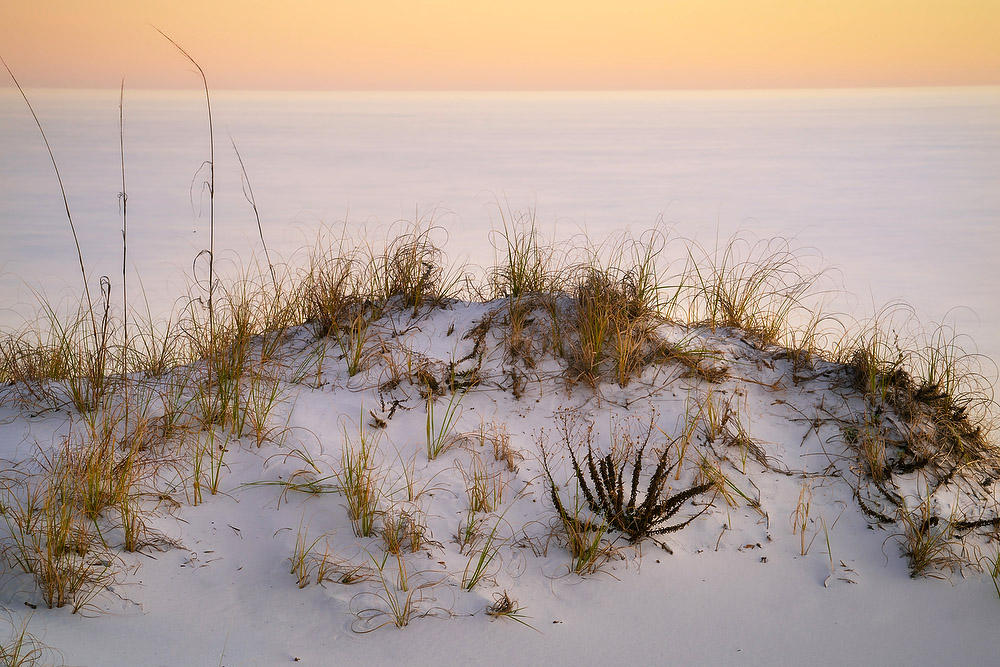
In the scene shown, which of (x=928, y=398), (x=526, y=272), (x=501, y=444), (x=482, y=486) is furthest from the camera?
(x=526, y=272)

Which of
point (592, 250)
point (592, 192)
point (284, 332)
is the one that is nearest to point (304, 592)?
point (284, 332)

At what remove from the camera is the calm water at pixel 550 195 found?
13445 mm

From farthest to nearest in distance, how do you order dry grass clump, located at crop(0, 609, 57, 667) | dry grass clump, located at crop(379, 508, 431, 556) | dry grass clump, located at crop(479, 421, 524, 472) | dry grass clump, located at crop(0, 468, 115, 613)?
1. dry grass clump, located at crop(479, 421, 524, 472)
2. dry grass clump, located at crop(379, 508, 431, 556)
3. dry grass clump, located at crop(0, 468, 115, 613)
4. dry grass clump, located at crop(0, 609, 57, 667)

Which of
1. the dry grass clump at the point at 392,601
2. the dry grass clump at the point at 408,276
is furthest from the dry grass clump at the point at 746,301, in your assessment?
the dry grass clump at the point at 392,601

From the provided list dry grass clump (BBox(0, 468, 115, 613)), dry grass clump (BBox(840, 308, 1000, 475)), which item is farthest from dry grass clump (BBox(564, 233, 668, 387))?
dry grass clump (BBox(0, 468, 115, 613))

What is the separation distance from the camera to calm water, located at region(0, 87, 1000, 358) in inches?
529

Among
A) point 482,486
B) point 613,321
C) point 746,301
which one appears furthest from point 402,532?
point 746,301

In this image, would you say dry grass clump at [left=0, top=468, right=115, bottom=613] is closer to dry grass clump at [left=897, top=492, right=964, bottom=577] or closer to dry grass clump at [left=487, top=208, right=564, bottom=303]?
dry grass clump at [left=487, top=208, right=564, bottom=303]

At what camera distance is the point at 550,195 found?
21.5 metres

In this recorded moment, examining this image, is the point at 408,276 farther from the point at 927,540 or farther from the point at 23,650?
the point at 927,540

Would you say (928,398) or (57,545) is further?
(928,398)

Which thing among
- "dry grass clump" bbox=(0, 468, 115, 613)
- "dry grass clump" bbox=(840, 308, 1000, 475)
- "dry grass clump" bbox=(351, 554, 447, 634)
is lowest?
"dry grass clump" bbox=(351, 554, 447, 634)

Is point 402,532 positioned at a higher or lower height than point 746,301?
lower

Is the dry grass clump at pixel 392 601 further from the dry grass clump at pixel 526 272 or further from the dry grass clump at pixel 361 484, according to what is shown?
the dry grass clump at pixel 526 272
